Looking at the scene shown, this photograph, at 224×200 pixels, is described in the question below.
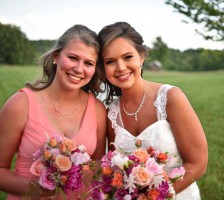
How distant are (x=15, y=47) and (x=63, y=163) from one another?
72894mm

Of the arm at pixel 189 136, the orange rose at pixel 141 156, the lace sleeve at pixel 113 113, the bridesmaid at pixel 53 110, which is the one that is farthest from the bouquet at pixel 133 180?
the lace sleeve at pixel 113 113

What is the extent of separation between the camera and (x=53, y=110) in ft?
12.7

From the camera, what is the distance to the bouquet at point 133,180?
7.91ft

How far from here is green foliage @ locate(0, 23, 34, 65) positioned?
70.8 metres

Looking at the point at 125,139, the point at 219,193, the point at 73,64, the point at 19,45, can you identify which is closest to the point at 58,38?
the point at 73,64

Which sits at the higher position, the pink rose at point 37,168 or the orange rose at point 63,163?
the orange rose at point 63,163

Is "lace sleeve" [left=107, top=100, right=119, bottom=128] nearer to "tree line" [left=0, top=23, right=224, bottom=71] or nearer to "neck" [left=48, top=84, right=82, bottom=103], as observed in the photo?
"neck" [left=48, top=84, right=82, bottom=103]

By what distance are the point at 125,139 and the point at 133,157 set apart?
4.33 ft

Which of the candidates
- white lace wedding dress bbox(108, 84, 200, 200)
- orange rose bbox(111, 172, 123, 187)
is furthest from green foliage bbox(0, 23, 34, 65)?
orange rose bbox(111, 172, 123, 187)

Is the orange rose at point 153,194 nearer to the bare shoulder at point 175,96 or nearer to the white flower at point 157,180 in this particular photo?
the white flower at point 157,180

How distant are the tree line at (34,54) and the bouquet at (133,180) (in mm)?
33119

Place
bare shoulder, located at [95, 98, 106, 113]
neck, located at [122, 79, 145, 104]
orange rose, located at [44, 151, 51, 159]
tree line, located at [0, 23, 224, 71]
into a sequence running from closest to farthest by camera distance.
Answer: orange rose, located at [44, 151, 51, 159]
neck, located at [122, 79, 145, 104]
bare shoulder, located at [95, 98, 106, 113]
tree line, located at [0, 23, 224, 71]

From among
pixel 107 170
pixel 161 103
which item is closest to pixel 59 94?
pixel 161 103

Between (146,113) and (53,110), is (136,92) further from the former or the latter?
(53,110)
